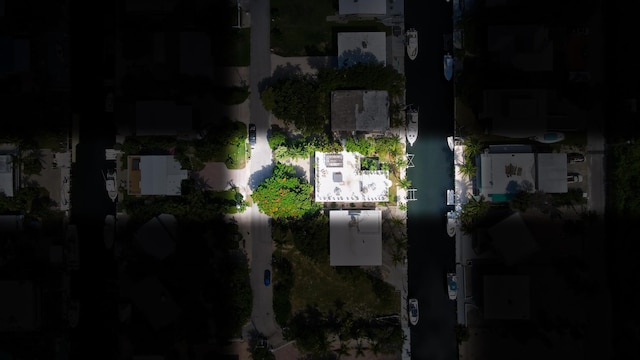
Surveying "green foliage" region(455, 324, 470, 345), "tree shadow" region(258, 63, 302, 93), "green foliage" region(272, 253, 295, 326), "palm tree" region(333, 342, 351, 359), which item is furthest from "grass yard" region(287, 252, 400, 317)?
"tree shadow" region(258, 63, 302, 93)

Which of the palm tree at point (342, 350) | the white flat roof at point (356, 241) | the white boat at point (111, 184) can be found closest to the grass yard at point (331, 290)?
the white flat roof at point (356, 241)

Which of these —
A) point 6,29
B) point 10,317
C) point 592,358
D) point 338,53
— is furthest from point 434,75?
point 10,317

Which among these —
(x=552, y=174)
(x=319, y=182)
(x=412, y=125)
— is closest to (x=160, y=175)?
(x=319, y=182)

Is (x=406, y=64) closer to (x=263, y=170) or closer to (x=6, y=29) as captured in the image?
(x=263, y=170)

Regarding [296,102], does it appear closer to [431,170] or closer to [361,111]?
[361,111]

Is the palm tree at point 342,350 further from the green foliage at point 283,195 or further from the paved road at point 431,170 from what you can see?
the green foliage at point 283,195

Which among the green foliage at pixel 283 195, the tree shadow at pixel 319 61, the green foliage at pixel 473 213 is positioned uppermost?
the tree shadow at pixel 319 61
